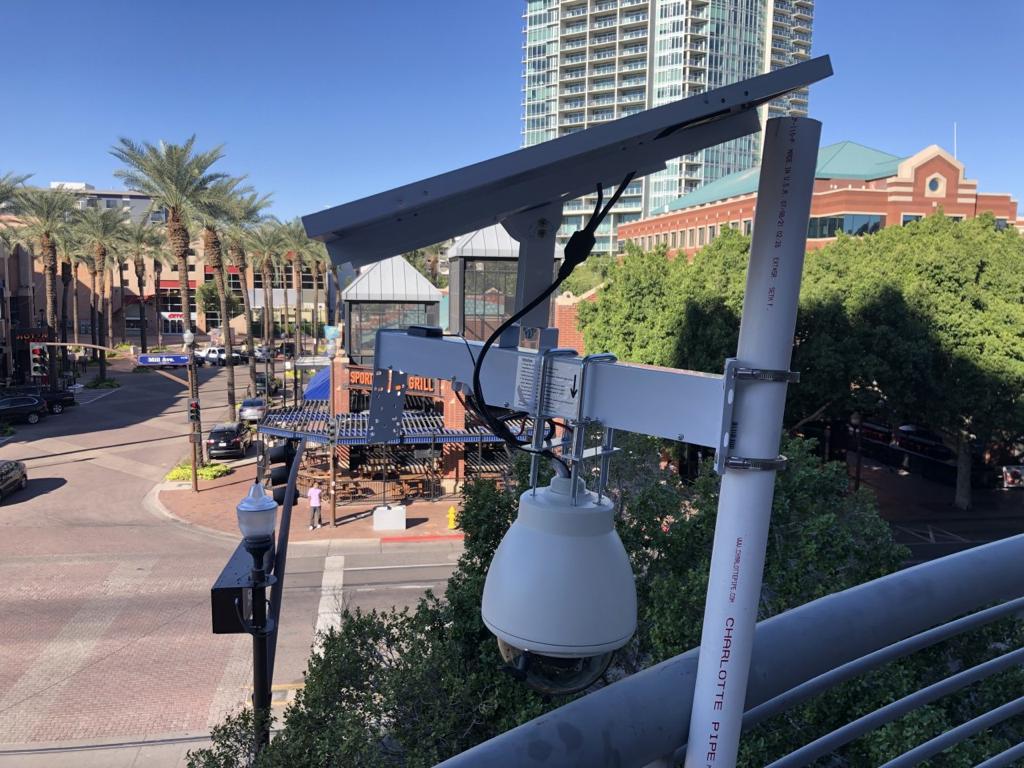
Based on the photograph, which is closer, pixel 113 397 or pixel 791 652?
pixel 791 652

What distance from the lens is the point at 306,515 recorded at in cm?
2330

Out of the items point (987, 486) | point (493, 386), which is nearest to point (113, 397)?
point (987, 486)

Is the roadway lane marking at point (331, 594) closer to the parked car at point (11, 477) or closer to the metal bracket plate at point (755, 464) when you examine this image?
the parked car at point (11, 477)

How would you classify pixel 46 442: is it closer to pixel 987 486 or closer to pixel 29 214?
pixel 29 214

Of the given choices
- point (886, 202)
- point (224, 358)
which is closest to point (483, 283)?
point (886, 202)

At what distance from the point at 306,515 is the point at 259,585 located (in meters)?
17.2

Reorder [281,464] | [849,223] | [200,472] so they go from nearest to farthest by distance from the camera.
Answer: [281,464] < [200,472] < [849,223]

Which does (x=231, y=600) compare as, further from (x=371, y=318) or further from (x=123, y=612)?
(x=371, y=318)

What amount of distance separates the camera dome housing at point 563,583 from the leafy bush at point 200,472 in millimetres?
26269

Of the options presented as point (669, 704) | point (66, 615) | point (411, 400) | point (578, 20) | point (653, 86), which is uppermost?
point (578, 20)

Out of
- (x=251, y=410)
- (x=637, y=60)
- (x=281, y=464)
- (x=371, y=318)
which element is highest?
(x=637, y=60)

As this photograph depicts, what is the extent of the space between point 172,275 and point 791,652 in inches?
3626

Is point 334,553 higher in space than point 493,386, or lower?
lower

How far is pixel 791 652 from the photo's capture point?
4.39ft
